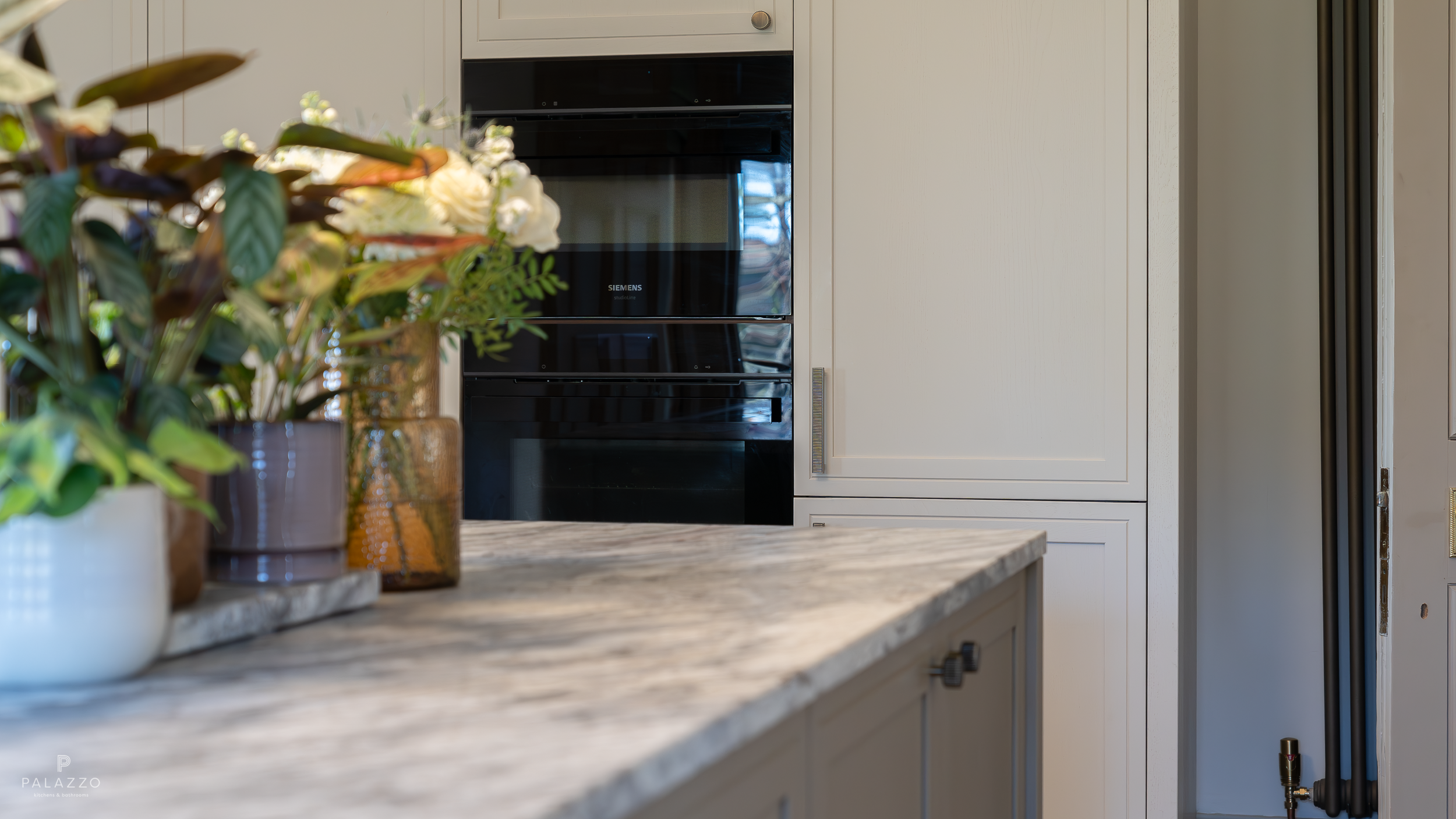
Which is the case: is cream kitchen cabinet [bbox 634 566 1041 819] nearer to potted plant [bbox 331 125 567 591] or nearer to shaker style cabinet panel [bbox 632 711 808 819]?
shaker style cabinet panel [bbox 632 711 808 819]

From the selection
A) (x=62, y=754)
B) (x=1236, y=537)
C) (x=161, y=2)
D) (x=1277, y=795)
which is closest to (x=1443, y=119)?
(x=1236, y=537)

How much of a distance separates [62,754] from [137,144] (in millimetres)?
385

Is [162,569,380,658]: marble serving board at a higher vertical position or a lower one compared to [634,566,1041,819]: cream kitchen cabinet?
higher

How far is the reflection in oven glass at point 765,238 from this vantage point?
8.11ft

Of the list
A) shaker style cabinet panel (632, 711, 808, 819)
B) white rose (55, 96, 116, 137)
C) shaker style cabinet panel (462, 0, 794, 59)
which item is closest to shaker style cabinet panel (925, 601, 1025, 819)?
shaker style cabinet panel (632, 711, 808, 819)

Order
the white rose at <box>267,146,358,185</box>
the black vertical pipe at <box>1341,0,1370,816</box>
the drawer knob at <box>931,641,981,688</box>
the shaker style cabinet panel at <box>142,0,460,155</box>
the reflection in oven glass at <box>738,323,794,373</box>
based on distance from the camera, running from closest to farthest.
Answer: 1. the white rose at <box>267,146,358,185</box>
2. the drawer knob at <box>931,641,981,688</box>
3. the reflection in oven glass at <box>738,323,794,373</box>
4. the shaker style cabinet panel at <box>142,0,460,155</box>
5. the black vertical pipe at <box>1341,0,1370,816</box>

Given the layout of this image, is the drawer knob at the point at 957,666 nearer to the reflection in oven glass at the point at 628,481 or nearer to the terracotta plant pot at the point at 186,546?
the terracotta plant pot at the point at 186,546

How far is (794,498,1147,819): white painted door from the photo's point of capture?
2.33m

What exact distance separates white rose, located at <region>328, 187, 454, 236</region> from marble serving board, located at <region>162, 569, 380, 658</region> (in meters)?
0.26

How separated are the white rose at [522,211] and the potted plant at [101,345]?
9.9 inches

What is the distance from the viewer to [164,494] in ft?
2.44

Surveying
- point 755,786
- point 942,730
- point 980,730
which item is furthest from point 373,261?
point 980,730

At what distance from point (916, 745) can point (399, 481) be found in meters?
0.50

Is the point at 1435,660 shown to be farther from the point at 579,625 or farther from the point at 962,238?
the point at 579,625
